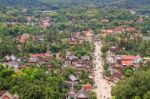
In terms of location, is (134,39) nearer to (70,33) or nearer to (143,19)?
(70,33)

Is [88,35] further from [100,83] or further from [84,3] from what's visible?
[84,3]

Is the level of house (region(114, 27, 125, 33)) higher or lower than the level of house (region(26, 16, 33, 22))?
higher

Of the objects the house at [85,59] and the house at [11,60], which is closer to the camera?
the house at [11,60]

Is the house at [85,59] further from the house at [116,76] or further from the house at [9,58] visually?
the house at [9,58]

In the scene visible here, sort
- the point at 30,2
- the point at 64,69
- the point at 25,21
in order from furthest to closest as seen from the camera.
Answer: the point at 30,2 → the point at 25,21 → the point at 64,69

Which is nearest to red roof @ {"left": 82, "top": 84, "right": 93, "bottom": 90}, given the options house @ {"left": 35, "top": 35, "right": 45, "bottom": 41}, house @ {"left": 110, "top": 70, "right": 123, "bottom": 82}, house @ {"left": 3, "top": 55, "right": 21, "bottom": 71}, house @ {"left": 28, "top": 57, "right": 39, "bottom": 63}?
house @ {"left": 110, "top": 70, "right": 123, "bottom": 82}

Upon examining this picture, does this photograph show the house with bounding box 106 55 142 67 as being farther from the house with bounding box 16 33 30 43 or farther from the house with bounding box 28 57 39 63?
the house with bounding box 16 33 30 43

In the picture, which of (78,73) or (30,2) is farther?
(30,2)

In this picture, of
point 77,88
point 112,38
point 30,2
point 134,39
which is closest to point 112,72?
point 77,88

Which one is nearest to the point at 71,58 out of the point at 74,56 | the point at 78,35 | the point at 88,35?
the point at 74,56

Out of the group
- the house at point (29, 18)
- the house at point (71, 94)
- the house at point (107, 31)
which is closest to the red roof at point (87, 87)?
the house at point (71, 94)

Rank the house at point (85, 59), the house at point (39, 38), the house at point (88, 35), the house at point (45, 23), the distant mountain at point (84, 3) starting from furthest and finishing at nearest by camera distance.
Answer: the distant mountain at point (84, 3) < the house at point (45, 23) < the house at point (88, 35) < the house at point (39, 38) < the house at point (85, 59)
